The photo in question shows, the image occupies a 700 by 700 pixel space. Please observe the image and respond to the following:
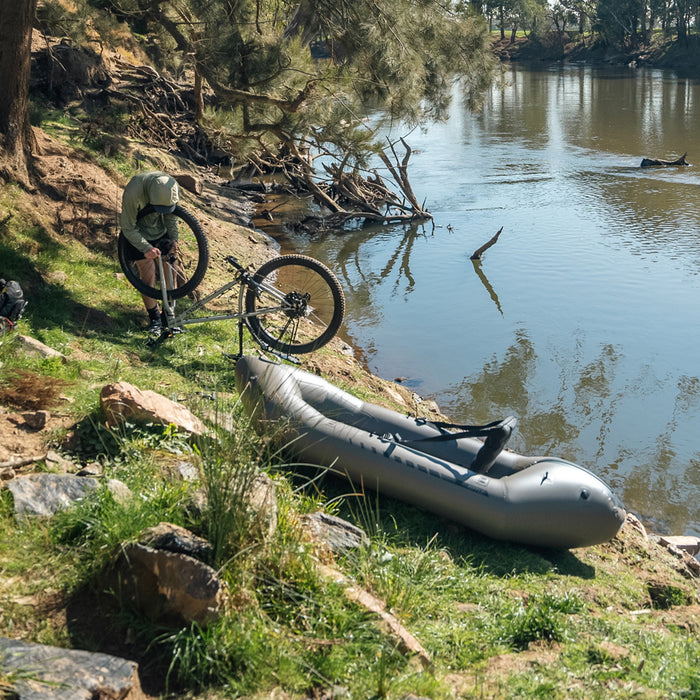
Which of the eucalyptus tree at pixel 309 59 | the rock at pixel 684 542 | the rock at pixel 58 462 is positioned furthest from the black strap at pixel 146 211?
the rock at pixel 684 542

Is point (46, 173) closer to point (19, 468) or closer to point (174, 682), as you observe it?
point (19, 468)

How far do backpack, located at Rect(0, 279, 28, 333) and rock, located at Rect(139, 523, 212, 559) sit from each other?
3.51 m

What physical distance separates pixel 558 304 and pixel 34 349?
9030 millimetres

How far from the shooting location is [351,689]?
3.20m

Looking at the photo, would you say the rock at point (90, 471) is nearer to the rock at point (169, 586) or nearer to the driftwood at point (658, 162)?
the rock at point (169, 586)

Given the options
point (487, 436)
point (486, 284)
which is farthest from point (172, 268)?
point (486, 284)

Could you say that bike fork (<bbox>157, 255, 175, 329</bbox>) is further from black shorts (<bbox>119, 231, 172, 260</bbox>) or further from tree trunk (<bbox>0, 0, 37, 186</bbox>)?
tree trunk (<bbox>0, 0, 37, 186</bbox>)

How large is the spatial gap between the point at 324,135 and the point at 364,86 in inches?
73.1

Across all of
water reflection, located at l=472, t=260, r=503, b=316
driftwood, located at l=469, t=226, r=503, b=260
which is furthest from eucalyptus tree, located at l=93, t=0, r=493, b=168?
driftwood, located at l=469, t=226, r=503, b=260

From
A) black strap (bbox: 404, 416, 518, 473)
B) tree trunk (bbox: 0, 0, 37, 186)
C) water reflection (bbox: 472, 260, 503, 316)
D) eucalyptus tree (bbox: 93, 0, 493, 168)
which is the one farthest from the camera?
water reflection (bbox: 472, 260, 503, 316)

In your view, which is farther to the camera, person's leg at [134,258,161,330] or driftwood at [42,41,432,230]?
driftwood at [42,41,432,230]

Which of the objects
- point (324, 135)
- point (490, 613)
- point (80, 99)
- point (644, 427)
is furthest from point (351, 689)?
point (80, 99)

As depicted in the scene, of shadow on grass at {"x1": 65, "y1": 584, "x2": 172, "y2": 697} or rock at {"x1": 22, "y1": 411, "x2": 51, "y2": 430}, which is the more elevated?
rock at {"x1": 22, "y1": 411, "x2": 51, "y2": 430}

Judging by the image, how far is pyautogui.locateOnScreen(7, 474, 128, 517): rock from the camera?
13.0ft
